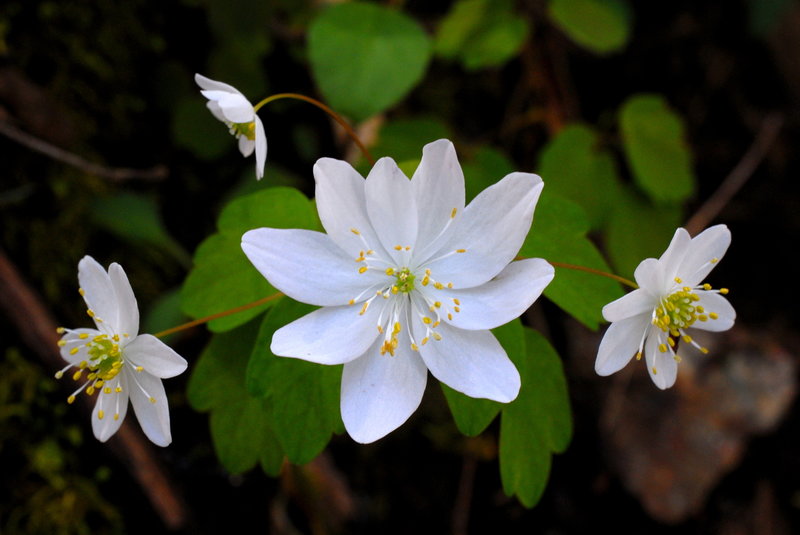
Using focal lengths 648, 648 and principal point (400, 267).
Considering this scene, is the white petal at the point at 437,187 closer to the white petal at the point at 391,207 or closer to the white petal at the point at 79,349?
the white petal at the point at 391,207

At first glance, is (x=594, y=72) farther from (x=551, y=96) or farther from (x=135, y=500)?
(x=135, y=500)

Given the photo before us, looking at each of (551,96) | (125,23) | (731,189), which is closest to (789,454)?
(731,189)

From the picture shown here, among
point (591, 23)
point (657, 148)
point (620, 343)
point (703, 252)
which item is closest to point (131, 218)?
point (620, 343)

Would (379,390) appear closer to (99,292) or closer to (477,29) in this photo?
(99,292)

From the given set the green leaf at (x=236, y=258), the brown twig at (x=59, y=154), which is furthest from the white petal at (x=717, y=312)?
the brown twig at (x=59, y=154)

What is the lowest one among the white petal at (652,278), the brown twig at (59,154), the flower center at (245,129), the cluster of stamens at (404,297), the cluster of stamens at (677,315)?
the brown twig at (59,154)
